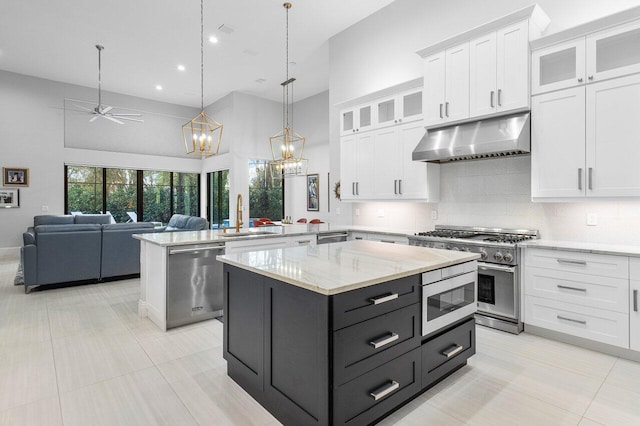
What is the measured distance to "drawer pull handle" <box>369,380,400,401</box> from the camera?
1835 millimetres

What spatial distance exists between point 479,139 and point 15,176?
946 cm

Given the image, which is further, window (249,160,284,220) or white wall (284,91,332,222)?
window (249,160,284,220)

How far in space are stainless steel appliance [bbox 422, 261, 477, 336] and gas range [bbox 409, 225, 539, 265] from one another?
793mm

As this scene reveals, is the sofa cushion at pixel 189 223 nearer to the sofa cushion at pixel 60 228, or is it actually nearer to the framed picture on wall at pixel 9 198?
the sofa cushion at pixel 60 228

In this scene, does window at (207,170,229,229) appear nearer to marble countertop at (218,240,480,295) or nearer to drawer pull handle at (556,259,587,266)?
marble countertop at (218,240,480,295)

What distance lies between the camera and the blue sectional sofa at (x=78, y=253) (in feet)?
15.6

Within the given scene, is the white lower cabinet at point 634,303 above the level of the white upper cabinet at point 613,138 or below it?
below

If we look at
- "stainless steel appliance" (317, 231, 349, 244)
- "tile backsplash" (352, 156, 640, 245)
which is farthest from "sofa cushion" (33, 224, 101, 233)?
"tile backsplash" (352, 156, 640, 245)

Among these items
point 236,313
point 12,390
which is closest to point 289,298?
point 236,313

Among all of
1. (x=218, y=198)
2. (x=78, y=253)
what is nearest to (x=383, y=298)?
(x=78, y=253)

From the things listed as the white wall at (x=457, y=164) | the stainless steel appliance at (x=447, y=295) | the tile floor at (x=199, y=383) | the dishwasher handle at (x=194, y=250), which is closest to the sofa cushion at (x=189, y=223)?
the white wall at (x=457, y=164)

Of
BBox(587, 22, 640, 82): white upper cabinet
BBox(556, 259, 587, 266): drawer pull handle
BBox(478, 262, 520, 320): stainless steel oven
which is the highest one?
BBox(587, 22, 640, 82): white upper cabinet

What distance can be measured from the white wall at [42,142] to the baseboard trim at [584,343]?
31.5 feet

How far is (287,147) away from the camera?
5.57 metres
